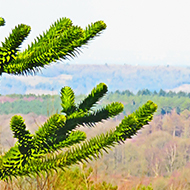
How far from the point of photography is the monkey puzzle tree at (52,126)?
326 cm

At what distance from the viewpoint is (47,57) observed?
128 inches

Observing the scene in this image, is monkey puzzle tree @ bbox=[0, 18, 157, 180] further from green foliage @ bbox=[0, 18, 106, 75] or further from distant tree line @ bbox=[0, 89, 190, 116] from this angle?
distant tree line @ bbox=[0, 89, 190, 116]

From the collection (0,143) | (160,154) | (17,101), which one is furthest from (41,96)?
(0,143)

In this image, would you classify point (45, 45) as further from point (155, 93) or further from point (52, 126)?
point (155, 93)

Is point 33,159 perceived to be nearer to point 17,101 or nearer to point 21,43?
point 21,43

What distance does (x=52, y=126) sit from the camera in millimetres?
3301

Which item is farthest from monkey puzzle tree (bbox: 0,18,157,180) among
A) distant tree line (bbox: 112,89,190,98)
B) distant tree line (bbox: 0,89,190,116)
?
distant tree line (bbox: 112,89,190,98)

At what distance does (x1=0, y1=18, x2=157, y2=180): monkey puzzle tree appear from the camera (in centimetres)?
326

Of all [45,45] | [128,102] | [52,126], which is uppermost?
[45,45]

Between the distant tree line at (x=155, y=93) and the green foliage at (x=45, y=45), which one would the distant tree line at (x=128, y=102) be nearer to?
the distant tree line at (x=155, y=93)

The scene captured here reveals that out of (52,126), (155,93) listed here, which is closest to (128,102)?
(155,93)

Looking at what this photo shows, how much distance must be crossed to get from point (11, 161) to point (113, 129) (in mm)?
1166

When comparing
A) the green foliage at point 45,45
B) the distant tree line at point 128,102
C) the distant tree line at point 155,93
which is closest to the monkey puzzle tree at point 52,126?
the green foliage at point 45,45

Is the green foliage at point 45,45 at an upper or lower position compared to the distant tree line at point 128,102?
upper
